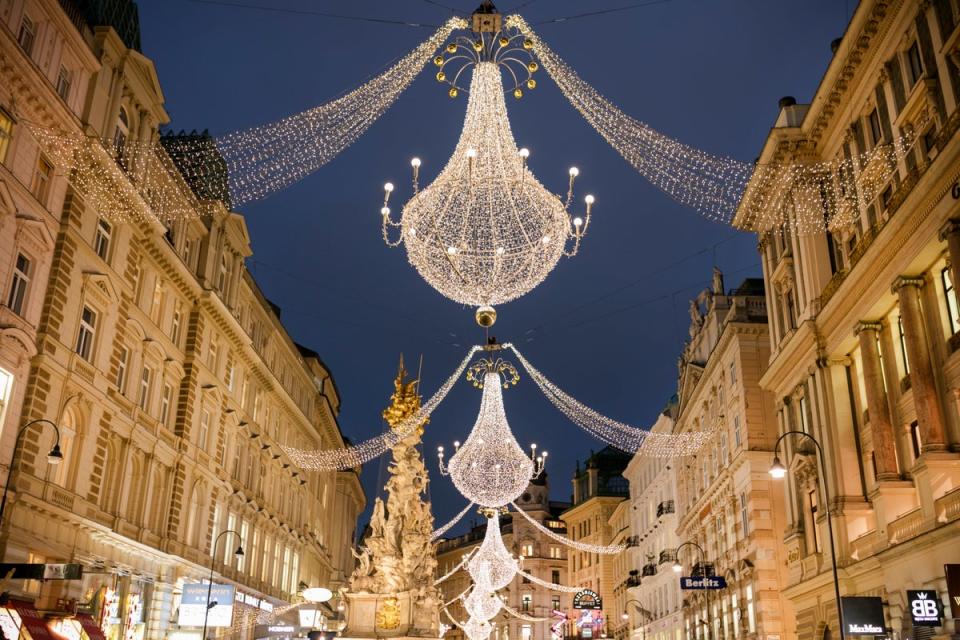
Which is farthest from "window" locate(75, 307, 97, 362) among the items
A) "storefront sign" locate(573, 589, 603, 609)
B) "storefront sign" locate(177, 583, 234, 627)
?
"storefront sign" locate(573, 589, 603, 609)

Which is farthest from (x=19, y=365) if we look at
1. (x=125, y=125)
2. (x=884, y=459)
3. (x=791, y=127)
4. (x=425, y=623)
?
(x=791, y=127)

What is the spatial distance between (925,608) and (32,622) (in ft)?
74.5

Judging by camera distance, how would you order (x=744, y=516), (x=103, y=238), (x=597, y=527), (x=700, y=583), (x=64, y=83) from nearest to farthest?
(x=64, y=83), (x=103, y=238), (x=700, y=583), (x=744, y=516), (x=597, y=527)

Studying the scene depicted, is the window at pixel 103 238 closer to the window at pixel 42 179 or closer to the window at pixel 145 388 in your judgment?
the window at pixel 42 179

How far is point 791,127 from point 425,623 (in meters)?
25.3

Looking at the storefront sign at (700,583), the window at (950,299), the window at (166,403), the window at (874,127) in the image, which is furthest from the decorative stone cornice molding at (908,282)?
the window at (166,403)

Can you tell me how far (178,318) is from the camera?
41.0 meters

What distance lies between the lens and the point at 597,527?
329ft

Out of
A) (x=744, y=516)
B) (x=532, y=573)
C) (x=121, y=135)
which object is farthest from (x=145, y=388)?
(x=532, y=573)

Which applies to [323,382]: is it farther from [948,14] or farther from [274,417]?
[948,14]

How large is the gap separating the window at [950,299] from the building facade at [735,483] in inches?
714

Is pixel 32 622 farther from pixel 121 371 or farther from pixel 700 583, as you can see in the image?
pixel 700 583

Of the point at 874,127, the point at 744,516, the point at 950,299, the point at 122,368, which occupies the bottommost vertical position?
the point at 744,516

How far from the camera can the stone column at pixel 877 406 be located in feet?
93.0
